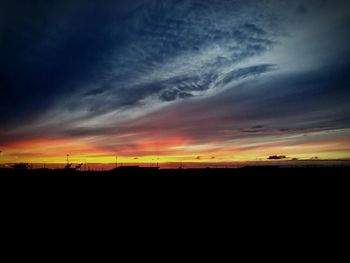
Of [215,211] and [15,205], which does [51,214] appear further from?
[215,211]

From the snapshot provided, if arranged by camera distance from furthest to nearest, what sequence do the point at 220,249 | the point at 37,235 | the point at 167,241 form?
the point at 37,235 < the point at 167,241 < the point at 220,249

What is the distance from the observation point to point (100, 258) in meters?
10.7

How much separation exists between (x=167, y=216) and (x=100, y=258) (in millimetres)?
7461

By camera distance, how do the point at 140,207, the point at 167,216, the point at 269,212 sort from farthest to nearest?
the point at 140,207 < the point at 269,212 < the point at 167,216

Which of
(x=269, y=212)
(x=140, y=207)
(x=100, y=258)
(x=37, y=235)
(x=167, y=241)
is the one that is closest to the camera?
(x=100, y=258)

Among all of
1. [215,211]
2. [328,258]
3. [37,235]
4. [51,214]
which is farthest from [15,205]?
[328,258]

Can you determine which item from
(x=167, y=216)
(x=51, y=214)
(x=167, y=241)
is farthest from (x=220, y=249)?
(x=51, y=214)

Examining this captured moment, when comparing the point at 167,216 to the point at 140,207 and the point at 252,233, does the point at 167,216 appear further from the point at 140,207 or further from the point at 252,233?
the point at 252,233

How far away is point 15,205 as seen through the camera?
21672 millimetres

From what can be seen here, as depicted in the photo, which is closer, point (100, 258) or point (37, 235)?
point (100, 258)

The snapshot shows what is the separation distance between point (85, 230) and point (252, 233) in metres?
9.66

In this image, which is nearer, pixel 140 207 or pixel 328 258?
pixel 328 258

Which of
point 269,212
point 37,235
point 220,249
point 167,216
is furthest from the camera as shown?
point 269,212

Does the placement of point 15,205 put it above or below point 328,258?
above
